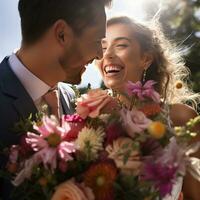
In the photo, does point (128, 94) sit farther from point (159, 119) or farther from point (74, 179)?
point (74, 179)

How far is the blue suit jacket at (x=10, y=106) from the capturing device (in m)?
2.21

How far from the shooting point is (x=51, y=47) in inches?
97.4

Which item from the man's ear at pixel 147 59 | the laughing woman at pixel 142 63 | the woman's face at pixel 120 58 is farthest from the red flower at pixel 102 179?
the man's ear at pixel 147 59

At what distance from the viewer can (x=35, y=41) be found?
2531 mm

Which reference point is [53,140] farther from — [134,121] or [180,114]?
[180,114]

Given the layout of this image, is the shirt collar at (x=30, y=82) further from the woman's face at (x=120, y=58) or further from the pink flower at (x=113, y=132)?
the woman's face at (x=120, y=58)

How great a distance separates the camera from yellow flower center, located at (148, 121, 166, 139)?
Answer: 174cm

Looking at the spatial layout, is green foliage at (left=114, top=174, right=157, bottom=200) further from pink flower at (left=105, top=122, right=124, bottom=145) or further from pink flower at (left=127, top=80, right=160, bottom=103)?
pink flower at (left=127, top=80, right=160, bottom=103)

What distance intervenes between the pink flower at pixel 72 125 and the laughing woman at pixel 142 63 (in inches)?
63.8

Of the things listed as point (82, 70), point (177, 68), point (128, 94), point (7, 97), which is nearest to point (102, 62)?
point (177, 68)

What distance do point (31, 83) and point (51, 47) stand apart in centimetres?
19

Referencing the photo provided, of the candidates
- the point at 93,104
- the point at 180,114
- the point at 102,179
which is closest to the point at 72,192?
the point at 102,179

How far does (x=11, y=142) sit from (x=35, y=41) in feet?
1.78

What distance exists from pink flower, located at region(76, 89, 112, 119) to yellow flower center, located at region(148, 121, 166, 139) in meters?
0.27
